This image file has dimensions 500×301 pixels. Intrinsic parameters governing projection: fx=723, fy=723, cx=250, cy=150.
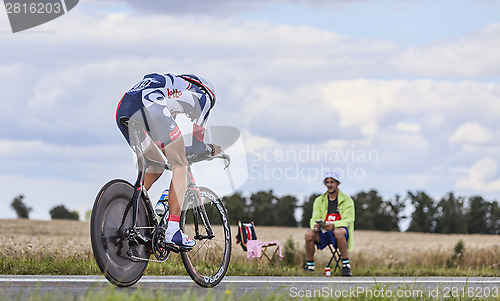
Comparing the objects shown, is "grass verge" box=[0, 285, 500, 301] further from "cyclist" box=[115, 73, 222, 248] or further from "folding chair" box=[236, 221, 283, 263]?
"folding chair" box=[236, 221, 283, 263]

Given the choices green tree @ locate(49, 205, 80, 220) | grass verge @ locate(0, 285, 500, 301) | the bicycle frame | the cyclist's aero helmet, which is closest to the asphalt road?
grass verge @ locate(0, 285, 500, 301)

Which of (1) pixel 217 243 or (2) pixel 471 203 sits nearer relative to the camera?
(1) pixel 217 243

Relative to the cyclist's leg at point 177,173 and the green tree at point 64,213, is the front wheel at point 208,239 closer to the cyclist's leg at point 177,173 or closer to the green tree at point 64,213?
the cyclist's leg at point 177,173

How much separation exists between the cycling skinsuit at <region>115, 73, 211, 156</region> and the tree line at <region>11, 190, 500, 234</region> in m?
29.6

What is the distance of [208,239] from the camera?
8.51m

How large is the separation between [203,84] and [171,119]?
864 mm

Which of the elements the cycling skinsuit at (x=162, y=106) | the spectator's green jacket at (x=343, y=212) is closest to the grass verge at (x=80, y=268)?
the spectator's green jacket at (x=343, y=212)

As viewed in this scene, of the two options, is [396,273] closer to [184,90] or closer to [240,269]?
[240,269]

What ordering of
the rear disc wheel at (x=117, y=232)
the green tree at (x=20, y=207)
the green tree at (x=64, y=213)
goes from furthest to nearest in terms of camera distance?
the green tree at (x=20, y=207), the green tree at (x=64, y=213), the rear disc wheel at (x=117, y=232)

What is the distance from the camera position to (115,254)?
7262 mm

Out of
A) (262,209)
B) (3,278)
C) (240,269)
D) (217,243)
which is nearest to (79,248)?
(240,269)

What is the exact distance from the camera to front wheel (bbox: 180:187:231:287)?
8.20 metres

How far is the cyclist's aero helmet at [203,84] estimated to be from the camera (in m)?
8.05

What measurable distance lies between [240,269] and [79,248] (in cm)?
305
